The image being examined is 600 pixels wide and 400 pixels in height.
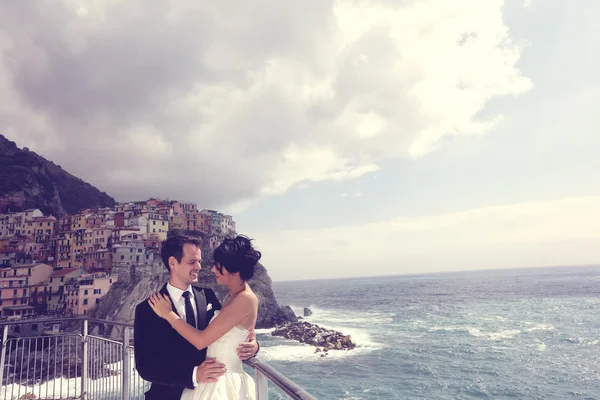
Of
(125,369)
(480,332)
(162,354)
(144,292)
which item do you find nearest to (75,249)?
(144,292)

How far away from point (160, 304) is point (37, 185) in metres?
114

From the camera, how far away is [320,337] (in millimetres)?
49875

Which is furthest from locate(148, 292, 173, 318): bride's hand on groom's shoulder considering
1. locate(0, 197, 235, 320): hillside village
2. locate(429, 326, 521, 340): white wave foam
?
locate(429, 326, 521, 340): white wave foam

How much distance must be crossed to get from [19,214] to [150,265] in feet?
117

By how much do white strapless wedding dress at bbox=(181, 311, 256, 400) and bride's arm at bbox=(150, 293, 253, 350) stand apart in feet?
0.67

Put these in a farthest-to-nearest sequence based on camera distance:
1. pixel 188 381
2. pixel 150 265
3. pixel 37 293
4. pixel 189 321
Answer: pixel 150 265
pixel 37 293
pixel 189 321
pixel 188 381

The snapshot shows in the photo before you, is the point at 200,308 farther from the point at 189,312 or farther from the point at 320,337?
the point at 320,337

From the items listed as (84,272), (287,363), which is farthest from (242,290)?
(84,272)

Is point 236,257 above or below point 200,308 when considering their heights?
above

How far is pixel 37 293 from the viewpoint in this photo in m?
58.2

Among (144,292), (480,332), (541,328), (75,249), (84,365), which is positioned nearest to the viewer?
(84,365)

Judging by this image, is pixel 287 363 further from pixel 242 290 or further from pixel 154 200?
pixel 154 200

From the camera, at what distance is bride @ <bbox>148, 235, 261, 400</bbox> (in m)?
2.78

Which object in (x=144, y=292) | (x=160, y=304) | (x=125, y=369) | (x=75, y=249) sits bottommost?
(x=144, y=292)
